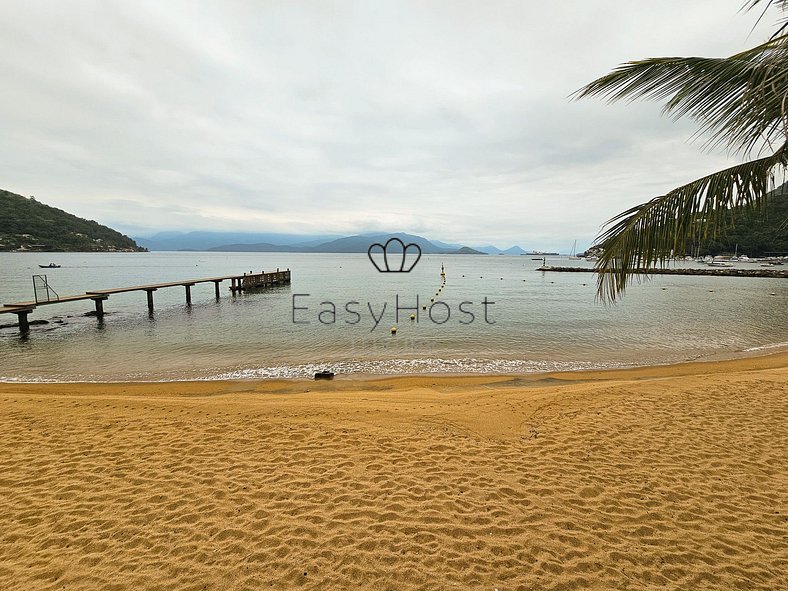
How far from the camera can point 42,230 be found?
115 m

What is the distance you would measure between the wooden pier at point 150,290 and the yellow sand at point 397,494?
13836 mm

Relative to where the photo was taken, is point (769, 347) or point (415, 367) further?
point (769, 347)

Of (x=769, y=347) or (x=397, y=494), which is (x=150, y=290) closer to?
(x=397, y=494)

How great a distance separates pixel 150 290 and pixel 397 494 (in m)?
25.8

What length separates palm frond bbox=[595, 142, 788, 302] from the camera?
313 centimetres

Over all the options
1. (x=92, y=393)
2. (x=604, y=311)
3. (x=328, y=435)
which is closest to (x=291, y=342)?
(x=92, y=393)

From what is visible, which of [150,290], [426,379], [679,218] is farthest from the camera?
[150,290]

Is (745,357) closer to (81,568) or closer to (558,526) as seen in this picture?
(558,526)

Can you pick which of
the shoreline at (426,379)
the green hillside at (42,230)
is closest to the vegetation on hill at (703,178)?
the shoreline at (426,379)

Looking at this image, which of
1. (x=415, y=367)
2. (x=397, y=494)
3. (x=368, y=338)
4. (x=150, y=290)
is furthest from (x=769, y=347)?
(x=150, y=290)

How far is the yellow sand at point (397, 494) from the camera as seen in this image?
2814 mm

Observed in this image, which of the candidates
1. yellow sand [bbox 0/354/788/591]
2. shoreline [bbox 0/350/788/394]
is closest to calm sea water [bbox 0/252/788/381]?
shoreline [bbox 0/350/788/394]

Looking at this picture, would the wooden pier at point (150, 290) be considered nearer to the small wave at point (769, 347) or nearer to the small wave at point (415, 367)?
the small wave at point (415, 367)

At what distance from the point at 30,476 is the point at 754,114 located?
8.52 meters
